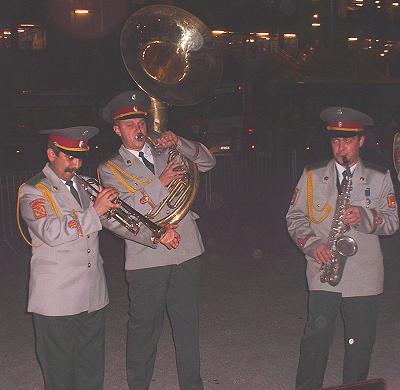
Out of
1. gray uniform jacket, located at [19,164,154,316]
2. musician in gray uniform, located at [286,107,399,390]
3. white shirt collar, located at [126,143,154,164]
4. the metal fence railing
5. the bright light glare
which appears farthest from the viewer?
the bright light glare

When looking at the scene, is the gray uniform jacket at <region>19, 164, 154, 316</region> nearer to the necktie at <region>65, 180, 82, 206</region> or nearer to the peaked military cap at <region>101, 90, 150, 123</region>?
the necktie at <region>65, 180, 82, 206</region>

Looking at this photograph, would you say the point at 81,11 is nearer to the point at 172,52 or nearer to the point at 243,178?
the point at 243,178

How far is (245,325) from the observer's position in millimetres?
7133

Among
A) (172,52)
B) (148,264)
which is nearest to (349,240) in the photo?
(148,264)

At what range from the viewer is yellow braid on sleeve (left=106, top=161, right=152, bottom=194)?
192 inches

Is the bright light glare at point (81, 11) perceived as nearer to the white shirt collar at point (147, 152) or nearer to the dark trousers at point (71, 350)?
the white shirt collar at point (147, 152)

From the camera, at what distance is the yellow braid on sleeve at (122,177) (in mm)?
4867

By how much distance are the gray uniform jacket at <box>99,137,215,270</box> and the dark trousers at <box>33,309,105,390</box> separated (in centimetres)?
44

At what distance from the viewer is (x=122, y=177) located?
16.0ft

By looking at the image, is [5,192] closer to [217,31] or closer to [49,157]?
[49,157]

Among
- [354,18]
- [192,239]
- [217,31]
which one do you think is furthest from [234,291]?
[354,18]

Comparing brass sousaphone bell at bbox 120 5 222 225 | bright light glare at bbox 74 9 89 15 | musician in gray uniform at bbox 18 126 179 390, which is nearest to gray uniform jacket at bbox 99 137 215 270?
musician in gray uniform at bbox 18 126 179 390

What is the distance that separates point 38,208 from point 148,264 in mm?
838

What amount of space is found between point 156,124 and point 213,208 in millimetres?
9577
